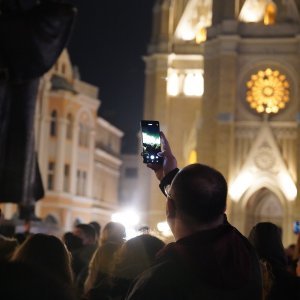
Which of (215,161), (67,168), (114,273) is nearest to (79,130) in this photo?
(67,168)

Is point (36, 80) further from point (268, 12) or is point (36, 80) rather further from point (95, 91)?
point (95, 91)

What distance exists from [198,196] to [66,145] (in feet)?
148

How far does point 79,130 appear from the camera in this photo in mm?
50500

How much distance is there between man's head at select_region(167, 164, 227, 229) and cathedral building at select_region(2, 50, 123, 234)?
40.1 metres

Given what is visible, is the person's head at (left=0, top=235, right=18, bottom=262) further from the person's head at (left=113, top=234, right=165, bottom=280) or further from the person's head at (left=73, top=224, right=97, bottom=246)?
the person's head at (left=73, top=224, right=97, bottom=246)

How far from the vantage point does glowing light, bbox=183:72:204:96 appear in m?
45.3

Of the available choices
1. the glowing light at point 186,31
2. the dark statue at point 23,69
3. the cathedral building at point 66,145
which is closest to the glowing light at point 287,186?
the cathedral building at point 66,145

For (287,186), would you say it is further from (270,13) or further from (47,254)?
(47,254)

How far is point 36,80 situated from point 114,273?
8.10ft

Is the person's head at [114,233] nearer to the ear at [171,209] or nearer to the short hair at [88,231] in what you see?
the short hair at [88,231]

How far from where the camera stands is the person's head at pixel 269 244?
18.1 feet

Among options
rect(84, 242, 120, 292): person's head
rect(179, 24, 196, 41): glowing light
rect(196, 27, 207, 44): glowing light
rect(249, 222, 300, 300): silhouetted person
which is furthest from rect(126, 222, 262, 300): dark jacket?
rect(179, 24, 196, 41): glowing light

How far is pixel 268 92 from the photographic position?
128 ft

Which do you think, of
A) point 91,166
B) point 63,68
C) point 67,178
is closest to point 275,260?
point 67,178
